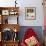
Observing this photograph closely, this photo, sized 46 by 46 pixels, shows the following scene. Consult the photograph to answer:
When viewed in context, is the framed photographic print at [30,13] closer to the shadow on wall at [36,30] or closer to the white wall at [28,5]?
the white wall at [28,5]

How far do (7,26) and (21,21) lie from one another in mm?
545

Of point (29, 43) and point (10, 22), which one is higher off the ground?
point (10, 22)

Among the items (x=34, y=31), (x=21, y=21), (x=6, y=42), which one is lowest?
(x=6, y=42)

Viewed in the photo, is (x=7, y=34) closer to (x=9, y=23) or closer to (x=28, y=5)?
(x=9, y=23)

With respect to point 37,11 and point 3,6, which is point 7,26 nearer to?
point 3,6

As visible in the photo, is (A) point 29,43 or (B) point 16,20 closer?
(A) point 29,43

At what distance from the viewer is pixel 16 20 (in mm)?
5922

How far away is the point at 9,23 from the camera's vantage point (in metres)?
5.91

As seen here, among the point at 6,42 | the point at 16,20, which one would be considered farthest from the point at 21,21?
the point at 6,42

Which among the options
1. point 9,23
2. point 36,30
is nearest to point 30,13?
point 36,30

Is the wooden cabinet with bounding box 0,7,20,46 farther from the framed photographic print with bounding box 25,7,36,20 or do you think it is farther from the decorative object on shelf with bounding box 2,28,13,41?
the framed photographic print with bounding box 25,7,36,20

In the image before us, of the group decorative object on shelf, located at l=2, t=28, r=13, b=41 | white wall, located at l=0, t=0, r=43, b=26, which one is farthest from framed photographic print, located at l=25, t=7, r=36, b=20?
decorative object on shelf, located at l=2, t=28, r=13, b=41

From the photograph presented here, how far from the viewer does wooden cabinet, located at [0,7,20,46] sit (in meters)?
5.76

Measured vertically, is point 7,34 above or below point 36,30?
below
